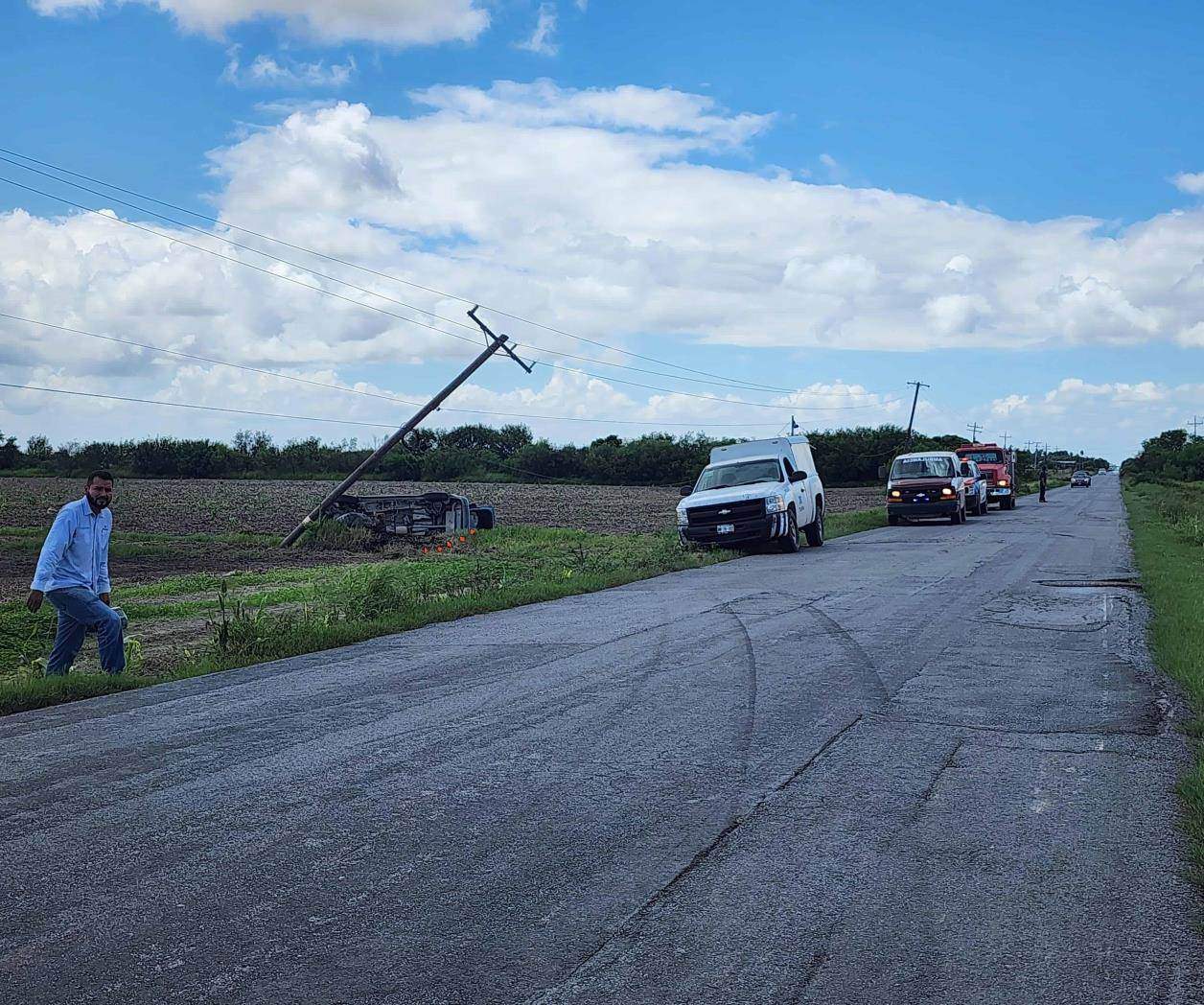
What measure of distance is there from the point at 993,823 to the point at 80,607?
758cm

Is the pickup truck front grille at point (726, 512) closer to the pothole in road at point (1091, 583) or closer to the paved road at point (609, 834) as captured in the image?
the pothole in road at point (1091, 583)

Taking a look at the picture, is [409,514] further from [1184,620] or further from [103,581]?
[1184,620]

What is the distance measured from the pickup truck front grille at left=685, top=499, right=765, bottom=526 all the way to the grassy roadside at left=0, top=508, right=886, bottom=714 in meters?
0.67

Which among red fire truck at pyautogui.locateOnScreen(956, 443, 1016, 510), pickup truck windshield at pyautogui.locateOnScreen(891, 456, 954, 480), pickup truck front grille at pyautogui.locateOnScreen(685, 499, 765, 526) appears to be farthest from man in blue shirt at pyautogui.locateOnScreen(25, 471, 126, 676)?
red fire truck at pyautogui.locateOnScreen(956, 443, 1016, 510)

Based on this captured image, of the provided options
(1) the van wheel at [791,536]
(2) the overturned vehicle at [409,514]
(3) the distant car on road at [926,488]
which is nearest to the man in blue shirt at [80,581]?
(1) the van wheel at [791,536]

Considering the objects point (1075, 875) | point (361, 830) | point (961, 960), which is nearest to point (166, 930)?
point (361, 830)

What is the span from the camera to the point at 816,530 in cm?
2627

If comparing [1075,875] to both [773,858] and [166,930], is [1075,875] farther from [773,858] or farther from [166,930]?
[166,930]

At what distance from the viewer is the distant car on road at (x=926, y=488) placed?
35156mm

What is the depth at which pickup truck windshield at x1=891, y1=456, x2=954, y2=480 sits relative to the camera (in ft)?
119

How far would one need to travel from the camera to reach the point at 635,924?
4125 mm

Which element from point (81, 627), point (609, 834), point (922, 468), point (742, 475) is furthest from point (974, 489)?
point (609, 834)

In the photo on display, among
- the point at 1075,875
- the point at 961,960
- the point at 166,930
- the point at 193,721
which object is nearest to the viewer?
the point at 961,960

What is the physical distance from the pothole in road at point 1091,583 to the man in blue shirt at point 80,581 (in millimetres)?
12550
